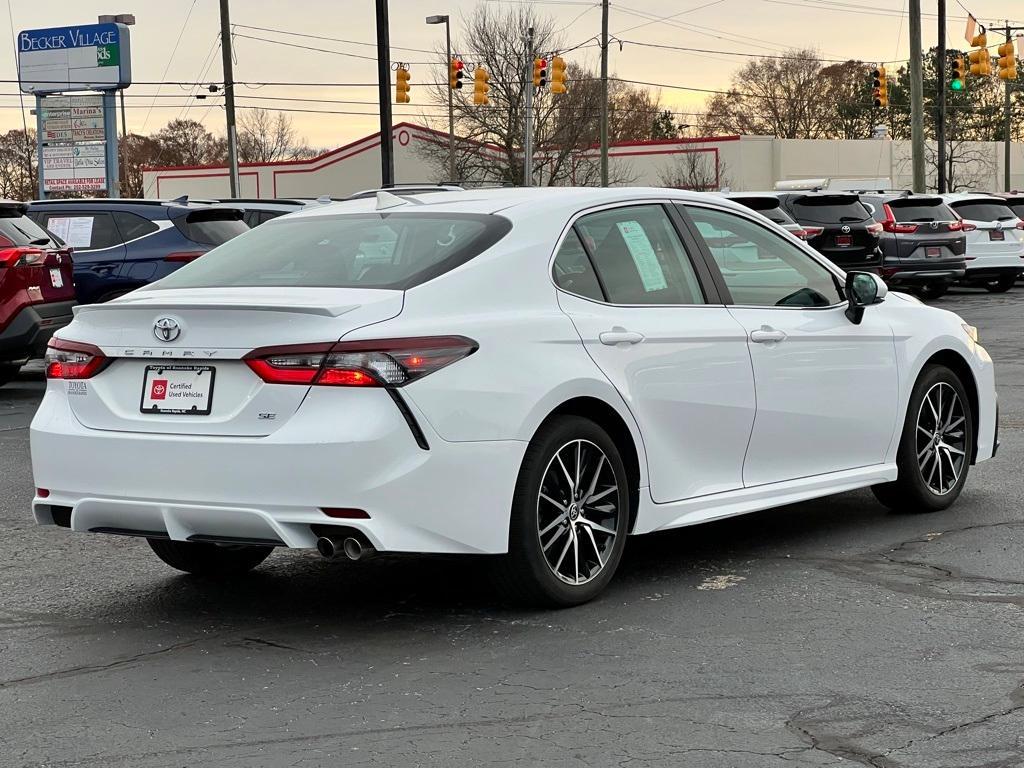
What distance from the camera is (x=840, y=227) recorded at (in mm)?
25688

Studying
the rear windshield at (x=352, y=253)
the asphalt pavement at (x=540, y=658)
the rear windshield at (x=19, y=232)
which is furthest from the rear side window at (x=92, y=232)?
the rear windshield at (x=352, y=253)

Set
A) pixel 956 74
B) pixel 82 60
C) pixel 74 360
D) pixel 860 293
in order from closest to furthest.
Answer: pixel 74 360 → pixel 860 293 → pixel 956 74 → pixel 82 60

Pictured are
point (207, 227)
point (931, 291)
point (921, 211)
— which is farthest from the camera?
point (931, 291)

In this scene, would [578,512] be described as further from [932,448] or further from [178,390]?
[932,448]

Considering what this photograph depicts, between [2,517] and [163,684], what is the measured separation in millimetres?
3520

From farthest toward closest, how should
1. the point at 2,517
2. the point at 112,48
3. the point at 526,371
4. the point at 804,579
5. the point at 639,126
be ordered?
the point at 639,126 → the point at 112,48 → the point at 2,517 → the point at 804,579 → the point at 526,371

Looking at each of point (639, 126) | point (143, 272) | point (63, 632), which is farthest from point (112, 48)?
point (639, 126)

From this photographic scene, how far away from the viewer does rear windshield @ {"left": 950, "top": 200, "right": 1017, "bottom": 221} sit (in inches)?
1111

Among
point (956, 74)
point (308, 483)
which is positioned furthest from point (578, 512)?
point (956, 74)

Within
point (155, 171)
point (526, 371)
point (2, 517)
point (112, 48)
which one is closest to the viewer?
point (526, 371)

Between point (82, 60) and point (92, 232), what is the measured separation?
2845 centimetres

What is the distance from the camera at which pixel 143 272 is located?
15859 mm

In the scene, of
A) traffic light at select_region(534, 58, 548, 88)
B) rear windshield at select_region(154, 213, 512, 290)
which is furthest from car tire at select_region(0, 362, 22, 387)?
traffic light at select_region(534, 58, 548, 88)

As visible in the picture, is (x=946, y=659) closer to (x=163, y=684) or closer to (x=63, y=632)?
(x=163, y=684)
